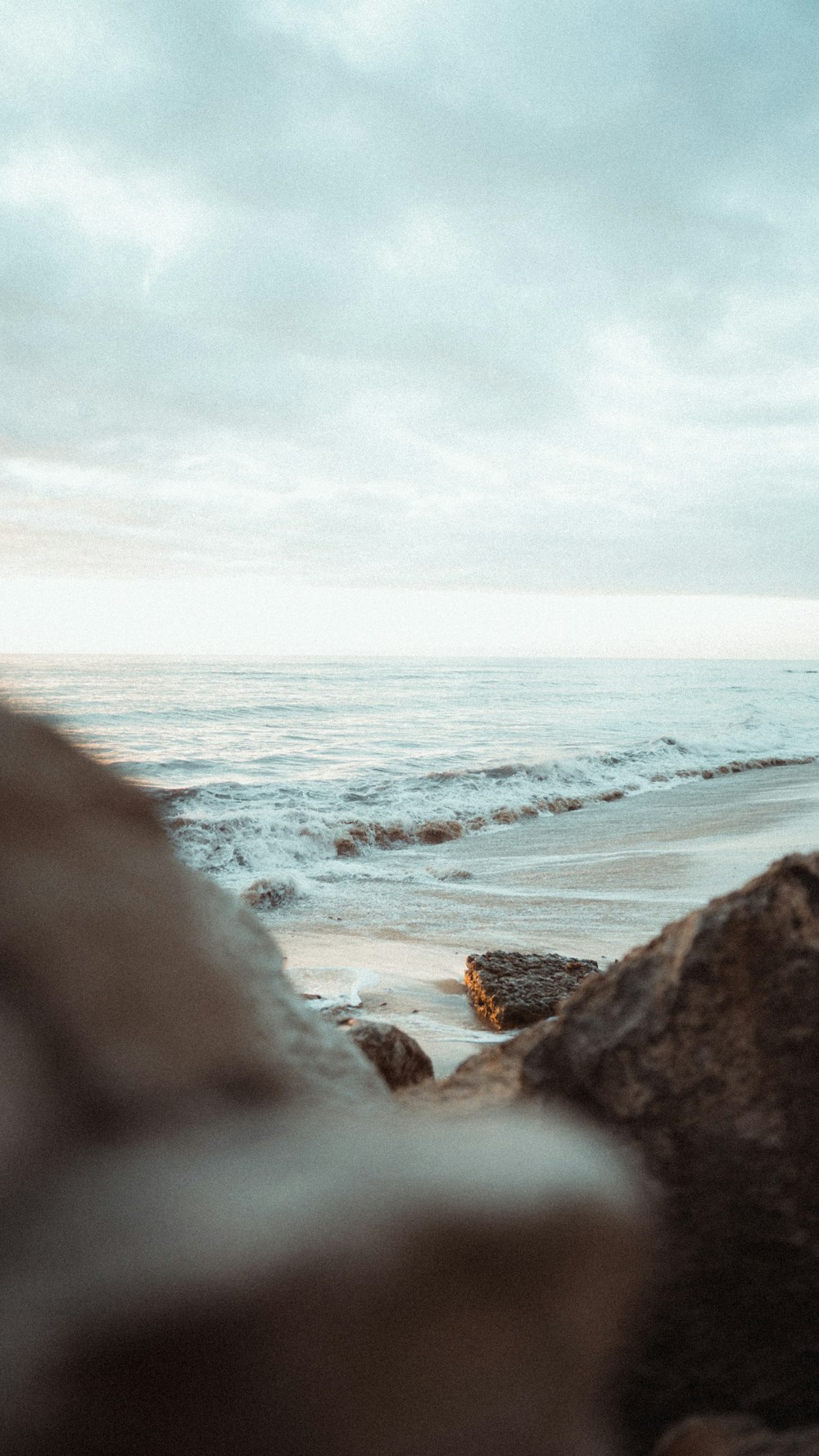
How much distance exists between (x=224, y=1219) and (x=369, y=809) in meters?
10.2

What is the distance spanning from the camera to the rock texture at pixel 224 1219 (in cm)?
101

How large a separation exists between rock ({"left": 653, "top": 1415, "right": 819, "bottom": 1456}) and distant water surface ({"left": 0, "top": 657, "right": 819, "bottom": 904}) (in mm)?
1325

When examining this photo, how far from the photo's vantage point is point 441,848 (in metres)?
9.92

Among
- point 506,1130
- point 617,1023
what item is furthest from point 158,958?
point 617,1023

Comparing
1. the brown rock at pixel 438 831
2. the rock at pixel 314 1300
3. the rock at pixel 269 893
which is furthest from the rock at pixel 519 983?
the brown rock at pixel 438 831

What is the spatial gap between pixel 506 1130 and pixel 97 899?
70 cm

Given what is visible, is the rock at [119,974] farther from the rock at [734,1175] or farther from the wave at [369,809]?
the wave at [369,809]

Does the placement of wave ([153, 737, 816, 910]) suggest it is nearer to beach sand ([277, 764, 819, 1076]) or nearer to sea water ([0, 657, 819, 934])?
sea water ([0, 657, 819, 934])

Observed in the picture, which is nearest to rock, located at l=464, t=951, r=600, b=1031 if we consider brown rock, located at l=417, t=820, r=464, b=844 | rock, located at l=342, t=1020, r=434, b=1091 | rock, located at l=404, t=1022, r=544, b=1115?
rock, located at l=342, t=1020, r=434, b=1091

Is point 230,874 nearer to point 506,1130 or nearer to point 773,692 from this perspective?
point 506,1130

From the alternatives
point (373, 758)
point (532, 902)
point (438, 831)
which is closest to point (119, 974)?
point (532, 902)

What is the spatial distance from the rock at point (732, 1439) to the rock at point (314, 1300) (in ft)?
0.39

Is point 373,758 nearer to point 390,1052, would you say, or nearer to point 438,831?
point 438,831

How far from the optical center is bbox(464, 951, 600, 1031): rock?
171 inches
